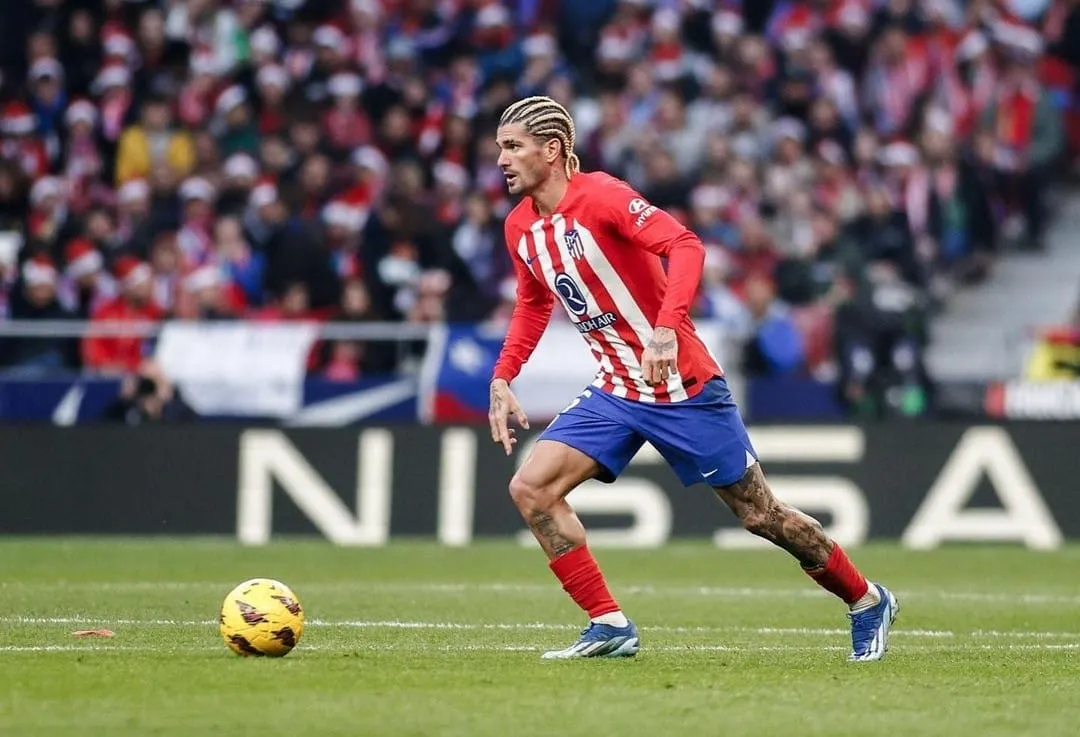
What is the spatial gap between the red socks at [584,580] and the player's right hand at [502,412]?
532mm

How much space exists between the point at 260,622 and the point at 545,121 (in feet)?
8.01

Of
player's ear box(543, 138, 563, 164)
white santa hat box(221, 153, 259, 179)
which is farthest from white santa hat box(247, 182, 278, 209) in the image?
player's ear box(543, 138, 563, 164)

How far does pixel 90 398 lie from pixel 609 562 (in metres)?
5.72

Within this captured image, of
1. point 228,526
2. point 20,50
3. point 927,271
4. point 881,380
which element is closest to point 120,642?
point 228,526

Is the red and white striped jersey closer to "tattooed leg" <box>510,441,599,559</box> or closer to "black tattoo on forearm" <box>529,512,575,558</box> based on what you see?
"tattooed leg" <box>510,441,599,559</box>

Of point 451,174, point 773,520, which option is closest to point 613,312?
point 773,520

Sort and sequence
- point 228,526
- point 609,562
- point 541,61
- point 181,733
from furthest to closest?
point 541,61, point 228,526, point 609,562, point 181,733

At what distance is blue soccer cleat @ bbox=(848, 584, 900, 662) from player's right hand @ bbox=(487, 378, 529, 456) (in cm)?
168

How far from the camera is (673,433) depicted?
8891mm

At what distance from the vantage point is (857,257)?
20688 mm

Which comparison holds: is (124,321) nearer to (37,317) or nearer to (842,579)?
(37,317)

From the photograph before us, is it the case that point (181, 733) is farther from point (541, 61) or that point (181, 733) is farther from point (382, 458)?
point (541, 61)

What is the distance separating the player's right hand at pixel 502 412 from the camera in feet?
28.8

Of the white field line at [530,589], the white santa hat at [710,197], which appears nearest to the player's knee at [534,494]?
the white field line at [530,589]
